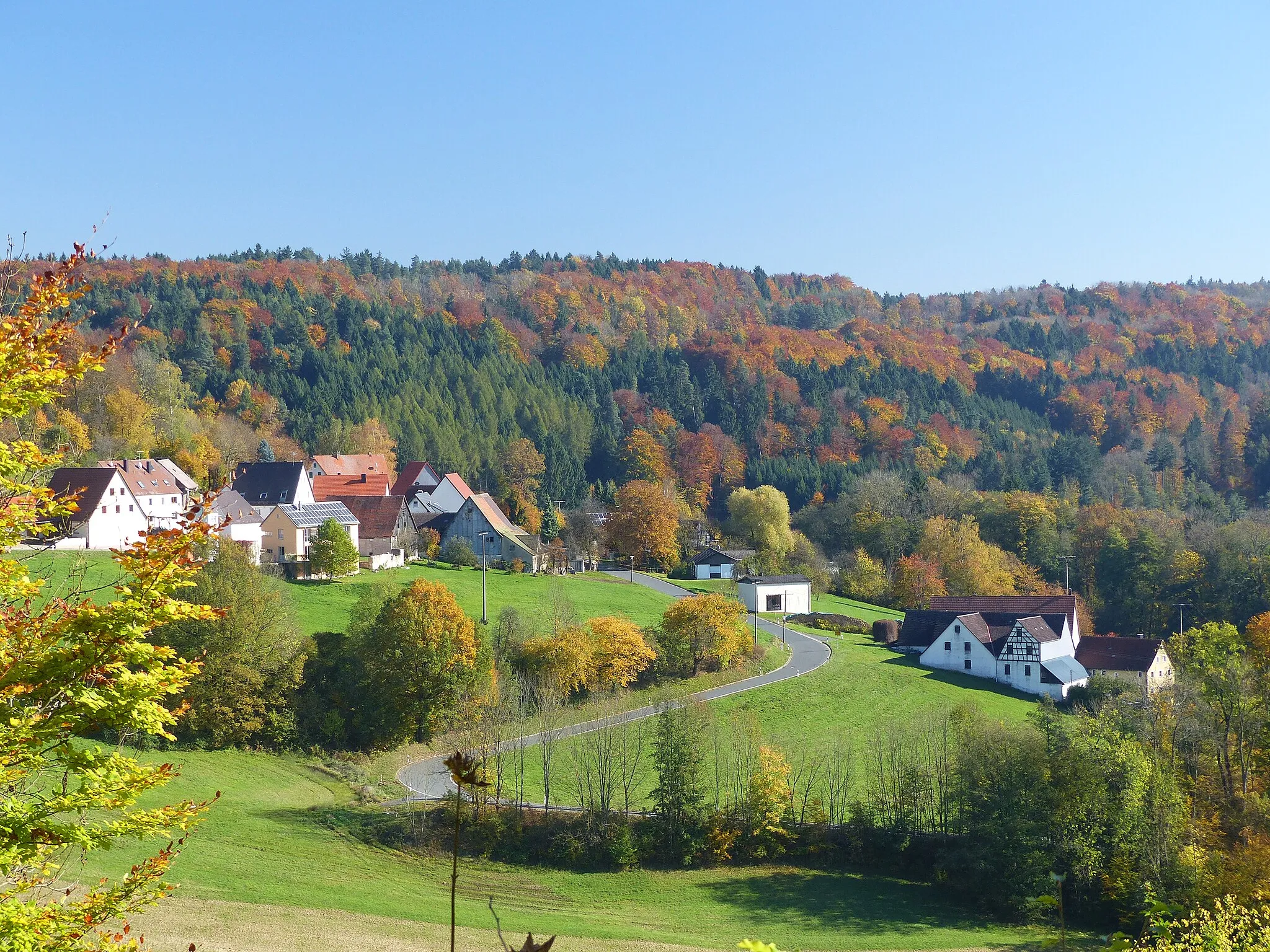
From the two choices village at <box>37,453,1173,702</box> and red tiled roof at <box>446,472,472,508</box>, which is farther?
red tiled roof at <box>446,472,472,508</box>

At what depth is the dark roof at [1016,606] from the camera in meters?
59.4

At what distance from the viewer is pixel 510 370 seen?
13138 cm

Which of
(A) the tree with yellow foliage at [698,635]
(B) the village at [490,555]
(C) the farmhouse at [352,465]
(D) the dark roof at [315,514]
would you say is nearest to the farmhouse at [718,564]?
(B) the village at [490,555]

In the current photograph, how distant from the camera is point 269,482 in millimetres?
66000

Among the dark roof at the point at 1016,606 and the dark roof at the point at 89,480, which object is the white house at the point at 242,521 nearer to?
the dark roof at the point at 89,480

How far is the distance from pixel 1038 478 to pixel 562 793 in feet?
280

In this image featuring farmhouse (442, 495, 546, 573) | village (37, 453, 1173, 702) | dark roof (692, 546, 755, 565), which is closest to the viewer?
village (37, 453, 1173, 702)

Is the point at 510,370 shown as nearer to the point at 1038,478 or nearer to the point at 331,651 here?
the point at 1038,478

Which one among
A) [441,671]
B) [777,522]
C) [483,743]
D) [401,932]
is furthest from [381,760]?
[777,522]

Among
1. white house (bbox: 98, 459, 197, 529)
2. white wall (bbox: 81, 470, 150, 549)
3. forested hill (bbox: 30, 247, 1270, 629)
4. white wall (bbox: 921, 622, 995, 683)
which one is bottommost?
white wall (bbox: 921, 622, 995, 683)

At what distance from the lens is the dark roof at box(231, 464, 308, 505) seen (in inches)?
2566

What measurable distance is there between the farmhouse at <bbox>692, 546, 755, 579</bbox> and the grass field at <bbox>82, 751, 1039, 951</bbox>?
41.7 m

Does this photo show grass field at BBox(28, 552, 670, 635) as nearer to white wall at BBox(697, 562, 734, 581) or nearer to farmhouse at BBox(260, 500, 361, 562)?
farmhouse at BBox(260, 500, 361, 562)

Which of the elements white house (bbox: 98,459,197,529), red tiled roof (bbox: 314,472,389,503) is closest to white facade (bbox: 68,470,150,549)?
white house (bbox: 98,459,197,529)
